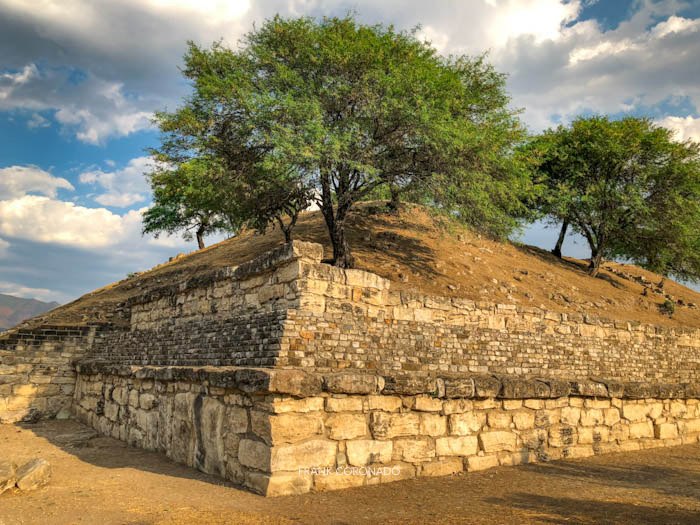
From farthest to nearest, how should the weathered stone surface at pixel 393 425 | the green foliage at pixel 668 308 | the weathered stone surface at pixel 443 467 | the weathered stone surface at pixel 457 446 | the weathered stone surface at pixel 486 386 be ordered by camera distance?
1. the green foliage at pixel 668 308
2. the weathered stone surface at pixel 486 386
3. the weathered stone surface at pixel 457 446
4. the weathered stone surface at pixel 443 467
5. the weathered stone surface at pixel 393 425

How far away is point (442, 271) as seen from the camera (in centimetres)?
1953

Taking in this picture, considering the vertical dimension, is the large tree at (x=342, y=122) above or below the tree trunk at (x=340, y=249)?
above

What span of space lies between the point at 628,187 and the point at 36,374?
28.0 metres

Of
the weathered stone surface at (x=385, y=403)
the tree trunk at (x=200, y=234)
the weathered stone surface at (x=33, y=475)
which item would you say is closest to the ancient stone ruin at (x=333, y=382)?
the weathered stone surface at (x=385, y=403)

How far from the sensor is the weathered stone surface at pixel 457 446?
6.30 m

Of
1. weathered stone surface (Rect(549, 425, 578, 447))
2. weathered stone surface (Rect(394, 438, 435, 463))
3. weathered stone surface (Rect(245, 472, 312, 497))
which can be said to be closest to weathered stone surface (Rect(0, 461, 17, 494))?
weathered stone surface (Rect(245, 472, 312, 497))

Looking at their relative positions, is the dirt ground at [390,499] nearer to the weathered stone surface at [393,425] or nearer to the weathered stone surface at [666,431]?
the weathered stone surface at [393,425]

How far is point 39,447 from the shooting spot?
29.4ft

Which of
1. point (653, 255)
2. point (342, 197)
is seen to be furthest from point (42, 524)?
point (653, 255)

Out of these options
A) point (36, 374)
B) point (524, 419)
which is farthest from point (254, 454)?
point (36, 374)

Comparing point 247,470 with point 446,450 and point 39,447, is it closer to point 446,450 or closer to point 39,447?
point 446,450

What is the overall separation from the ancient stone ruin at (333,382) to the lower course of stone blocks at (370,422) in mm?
20

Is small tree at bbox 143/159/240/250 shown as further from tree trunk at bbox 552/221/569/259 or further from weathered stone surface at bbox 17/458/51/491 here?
tree trunk at bbox 552/221/569/259

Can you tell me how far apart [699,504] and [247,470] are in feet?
15.6
